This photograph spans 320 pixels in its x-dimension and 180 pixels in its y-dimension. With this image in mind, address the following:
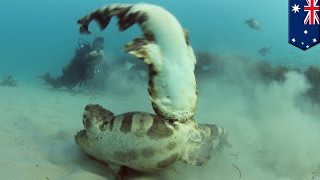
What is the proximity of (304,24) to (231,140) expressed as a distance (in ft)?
17.0

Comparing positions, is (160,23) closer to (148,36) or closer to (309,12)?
(148,36)

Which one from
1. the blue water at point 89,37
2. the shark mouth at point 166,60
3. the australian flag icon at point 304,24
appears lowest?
the blue water at point 89,37

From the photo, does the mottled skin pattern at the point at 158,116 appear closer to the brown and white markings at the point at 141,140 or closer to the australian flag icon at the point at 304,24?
the brown and white markings at the point at 141,140

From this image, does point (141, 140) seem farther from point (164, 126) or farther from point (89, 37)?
point (89, 37)

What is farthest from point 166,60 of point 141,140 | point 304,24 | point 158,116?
point 304,24

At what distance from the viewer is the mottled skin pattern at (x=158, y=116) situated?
4.07 meters

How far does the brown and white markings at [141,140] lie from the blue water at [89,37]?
12978mm

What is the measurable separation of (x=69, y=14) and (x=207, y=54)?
213 feet

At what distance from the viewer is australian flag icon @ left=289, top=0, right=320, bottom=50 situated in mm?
10000

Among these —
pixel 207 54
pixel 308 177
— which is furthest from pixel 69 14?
pixel 308 177

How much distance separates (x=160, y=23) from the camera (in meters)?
4.17

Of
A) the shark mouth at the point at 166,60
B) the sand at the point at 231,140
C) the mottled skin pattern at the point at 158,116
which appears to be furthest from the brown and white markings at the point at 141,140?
the sand at the point at 231,140

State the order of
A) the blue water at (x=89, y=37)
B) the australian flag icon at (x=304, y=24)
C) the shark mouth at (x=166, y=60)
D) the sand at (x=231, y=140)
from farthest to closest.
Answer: the blue water at (x=89, y=37) < the australian flag icon at (x=304, y=24) < the sand at (x=231, y=140) < the shark mouth at (x=166, y=60)

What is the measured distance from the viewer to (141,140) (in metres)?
4.12
